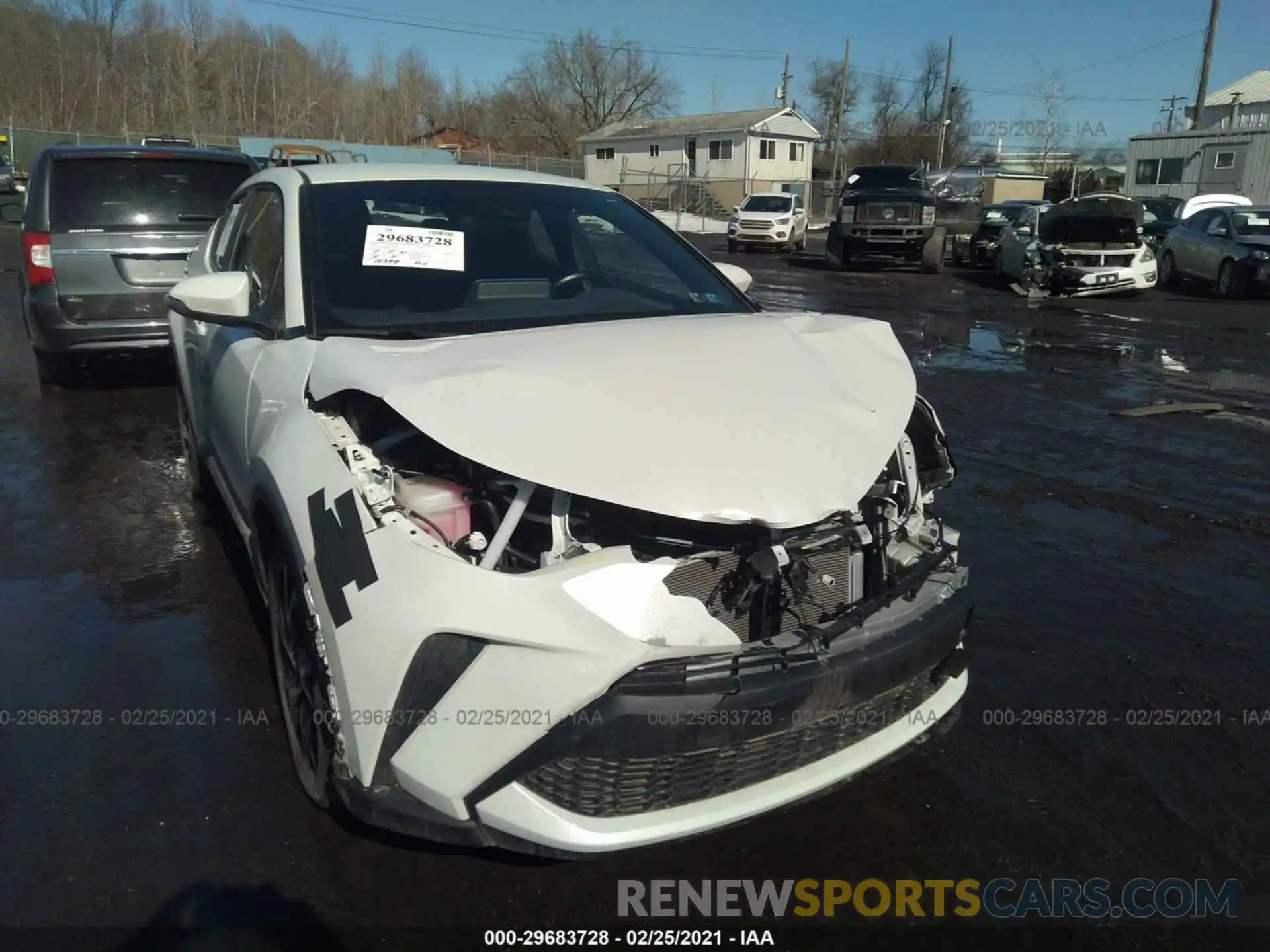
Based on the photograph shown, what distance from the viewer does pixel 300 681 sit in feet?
8.54

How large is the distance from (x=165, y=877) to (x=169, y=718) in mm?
831

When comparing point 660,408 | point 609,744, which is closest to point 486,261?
point 660,408

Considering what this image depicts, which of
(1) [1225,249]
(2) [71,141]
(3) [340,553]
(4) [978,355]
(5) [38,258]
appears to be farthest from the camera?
(2) [71,141]

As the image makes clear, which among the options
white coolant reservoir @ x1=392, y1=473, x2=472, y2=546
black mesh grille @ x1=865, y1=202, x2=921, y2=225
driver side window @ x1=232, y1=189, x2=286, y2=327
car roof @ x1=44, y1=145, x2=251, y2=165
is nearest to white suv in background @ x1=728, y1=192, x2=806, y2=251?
black mesh grille @ x1=865, y1=202, x2=921, y2=225

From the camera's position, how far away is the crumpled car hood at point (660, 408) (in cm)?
214

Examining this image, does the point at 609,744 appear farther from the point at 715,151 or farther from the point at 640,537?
the point at 715,151

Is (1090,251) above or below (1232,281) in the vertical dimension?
above

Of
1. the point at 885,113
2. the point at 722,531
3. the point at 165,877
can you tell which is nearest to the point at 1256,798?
the point at 722,531

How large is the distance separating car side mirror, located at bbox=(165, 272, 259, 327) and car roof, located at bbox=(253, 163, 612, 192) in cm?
56

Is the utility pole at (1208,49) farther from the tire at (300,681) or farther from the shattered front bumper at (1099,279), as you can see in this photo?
the tire at (300,681)

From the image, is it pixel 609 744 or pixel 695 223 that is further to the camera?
pixel 695 223

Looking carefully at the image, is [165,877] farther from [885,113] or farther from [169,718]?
[885,113]

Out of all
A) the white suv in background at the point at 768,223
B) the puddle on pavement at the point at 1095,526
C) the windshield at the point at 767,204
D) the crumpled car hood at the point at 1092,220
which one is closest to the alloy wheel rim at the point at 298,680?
the puddle on pavement at the point at 1095,526

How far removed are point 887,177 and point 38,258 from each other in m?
18.2
